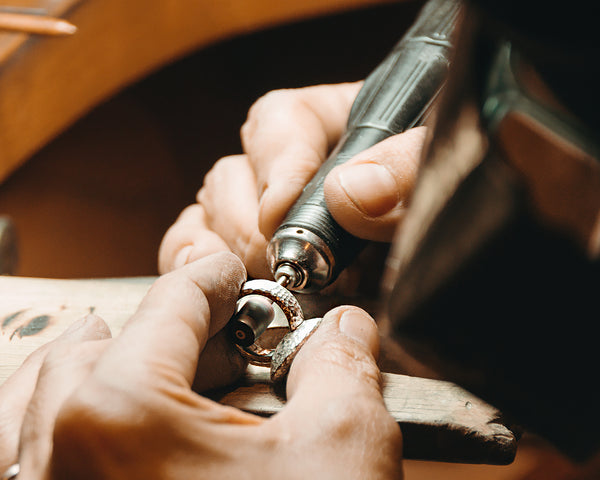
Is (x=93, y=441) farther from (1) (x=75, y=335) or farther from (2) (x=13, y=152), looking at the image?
(2) (x=13, y=152)

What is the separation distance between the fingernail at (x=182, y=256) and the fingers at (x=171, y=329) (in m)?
0.40

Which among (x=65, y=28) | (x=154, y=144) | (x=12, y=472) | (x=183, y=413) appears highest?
(x=65, y=28)

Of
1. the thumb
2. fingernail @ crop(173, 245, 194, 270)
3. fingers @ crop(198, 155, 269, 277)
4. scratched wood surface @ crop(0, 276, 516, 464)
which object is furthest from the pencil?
the thumb

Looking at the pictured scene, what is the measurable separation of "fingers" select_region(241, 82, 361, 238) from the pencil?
494mm

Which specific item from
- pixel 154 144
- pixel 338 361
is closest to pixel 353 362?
pixel 338 361

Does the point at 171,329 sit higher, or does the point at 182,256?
the point at 171,329

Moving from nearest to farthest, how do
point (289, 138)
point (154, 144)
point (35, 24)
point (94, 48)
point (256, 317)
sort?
Answer: point (256, 317)
point (289, 138)
point (35, 24)
point (94, 48)
point (154, 144)

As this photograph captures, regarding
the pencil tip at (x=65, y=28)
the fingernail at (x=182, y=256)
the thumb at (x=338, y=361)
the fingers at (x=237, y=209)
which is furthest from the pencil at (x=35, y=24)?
the thumb at (x=338, y=361)

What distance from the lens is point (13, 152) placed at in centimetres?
125

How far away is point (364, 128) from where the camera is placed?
2.67 ft

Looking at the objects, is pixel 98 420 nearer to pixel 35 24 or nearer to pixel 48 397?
pixel 48 397

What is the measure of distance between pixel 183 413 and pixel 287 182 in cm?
53

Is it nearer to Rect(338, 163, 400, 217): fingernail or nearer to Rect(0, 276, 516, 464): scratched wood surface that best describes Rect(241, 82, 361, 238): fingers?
Rect(338, 163, 400, 217): fingernail

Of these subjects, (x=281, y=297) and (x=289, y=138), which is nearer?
(x=281, y=297)
